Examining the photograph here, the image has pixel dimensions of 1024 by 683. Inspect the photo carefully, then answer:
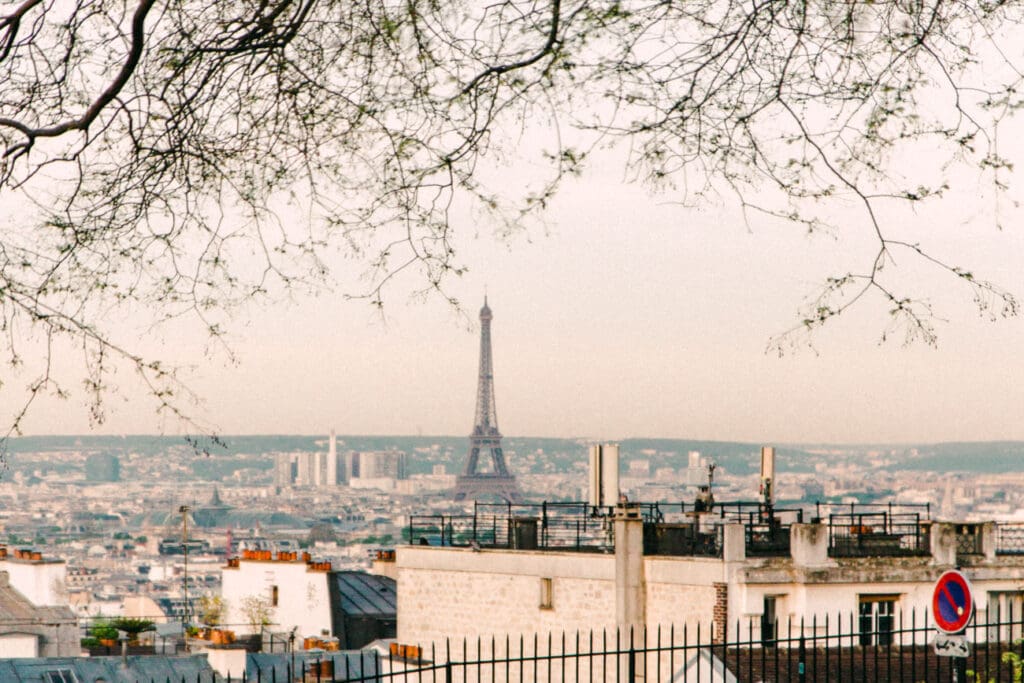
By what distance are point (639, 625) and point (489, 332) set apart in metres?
110

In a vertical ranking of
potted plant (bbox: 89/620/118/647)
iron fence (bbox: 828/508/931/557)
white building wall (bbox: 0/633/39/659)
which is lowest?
potted plant (bbox: 89/620/118/647)

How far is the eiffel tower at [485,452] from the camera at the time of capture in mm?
147375

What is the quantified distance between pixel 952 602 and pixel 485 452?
144 meters

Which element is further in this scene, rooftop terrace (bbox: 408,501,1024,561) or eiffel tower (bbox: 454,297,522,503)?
eiffel tower (bbox: 454,297,522,503)

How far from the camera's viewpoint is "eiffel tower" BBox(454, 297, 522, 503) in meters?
147

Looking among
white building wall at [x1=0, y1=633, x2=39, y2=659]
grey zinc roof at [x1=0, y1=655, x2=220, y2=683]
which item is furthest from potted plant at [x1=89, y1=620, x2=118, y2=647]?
grey zinc roof at [x1=0, y1=655, x2=220, y2=683]

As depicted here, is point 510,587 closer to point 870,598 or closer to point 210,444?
point 870,598

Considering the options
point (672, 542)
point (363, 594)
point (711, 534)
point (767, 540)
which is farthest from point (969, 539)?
point (363, 594)

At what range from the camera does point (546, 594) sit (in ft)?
93.5

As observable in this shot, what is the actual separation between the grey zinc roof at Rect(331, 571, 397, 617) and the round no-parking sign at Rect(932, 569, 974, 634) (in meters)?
36.9

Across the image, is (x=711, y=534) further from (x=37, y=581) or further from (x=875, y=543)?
(x=37, y=581)

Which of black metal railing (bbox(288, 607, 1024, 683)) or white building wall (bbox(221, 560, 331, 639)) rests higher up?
black metal railing (bbox(288, 607, 1024, 683))

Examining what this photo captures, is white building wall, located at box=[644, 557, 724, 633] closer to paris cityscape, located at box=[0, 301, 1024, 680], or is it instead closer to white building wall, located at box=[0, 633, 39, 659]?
paris cityscape, located at box=[0, 301, 1024, 680]

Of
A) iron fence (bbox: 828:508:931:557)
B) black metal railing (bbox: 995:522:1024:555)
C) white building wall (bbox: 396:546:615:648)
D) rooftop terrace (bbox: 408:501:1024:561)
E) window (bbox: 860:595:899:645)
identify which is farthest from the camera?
black metal railing (bbox: 995:522:1024:555)
